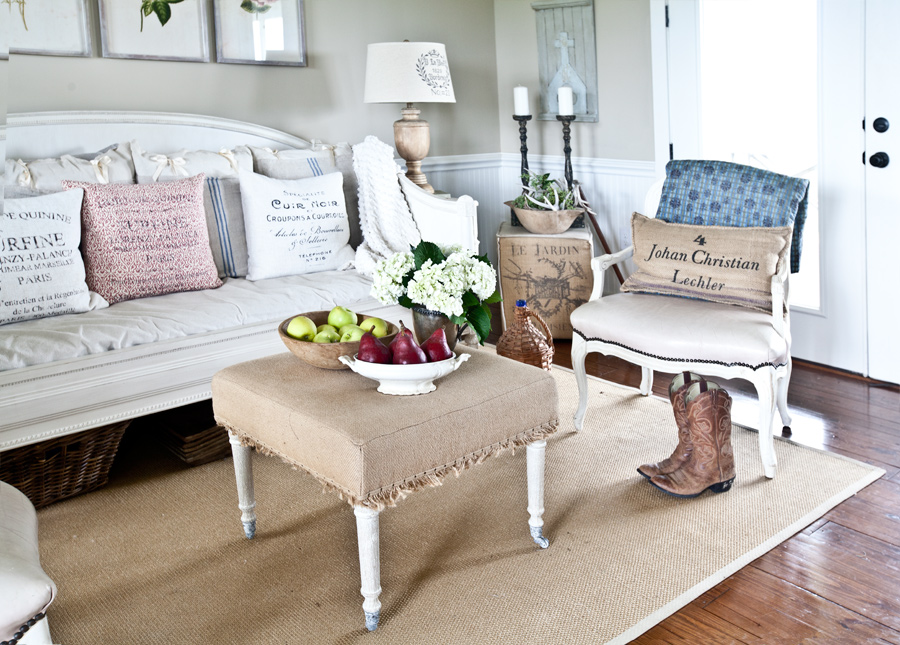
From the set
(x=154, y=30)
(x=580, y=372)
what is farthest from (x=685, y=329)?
(x=154, y=30)

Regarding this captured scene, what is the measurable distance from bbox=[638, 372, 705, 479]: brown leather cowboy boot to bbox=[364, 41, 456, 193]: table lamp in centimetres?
151

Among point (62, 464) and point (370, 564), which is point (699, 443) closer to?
point (370, 564)

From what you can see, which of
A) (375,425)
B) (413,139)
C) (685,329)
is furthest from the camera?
(413,139)

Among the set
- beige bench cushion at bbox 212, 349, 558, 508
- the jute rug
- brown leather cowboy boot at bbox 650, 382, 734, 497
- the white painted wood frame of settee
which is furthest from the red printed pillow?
brown leather cowboy boot at bbox 650, 382, 734, 497

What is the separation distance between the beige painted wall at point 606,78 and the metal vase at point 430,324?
1.97 metres

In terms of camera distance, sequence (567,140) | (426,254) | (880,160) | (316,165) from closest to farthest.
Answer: (426,254) → (880,160) → (316,165) → (567,140)

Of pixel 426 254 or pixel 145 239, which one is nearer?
pixel 426 254

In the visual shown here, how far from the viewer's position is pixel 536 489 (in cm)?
195

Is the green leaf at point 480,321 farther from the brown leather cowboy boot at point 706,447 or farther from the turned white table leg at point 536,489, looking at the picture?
the brown leather cowboy boot at point 706,447

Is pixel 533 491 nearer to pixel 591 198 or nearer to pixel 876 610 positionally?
pixel 876 610

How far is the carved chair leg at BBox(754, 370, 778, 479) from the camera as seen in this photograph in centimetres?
221

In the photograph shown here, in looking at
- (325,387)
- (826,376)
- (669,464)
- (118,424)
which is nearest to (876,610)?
(669,464)

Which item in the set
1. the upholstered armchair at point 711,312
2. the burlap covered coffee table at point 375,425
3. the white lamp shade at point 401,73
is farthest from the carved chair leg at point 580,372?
the white lamp shade at point 401,73

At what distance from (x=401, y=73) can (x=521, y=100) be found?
69cm
